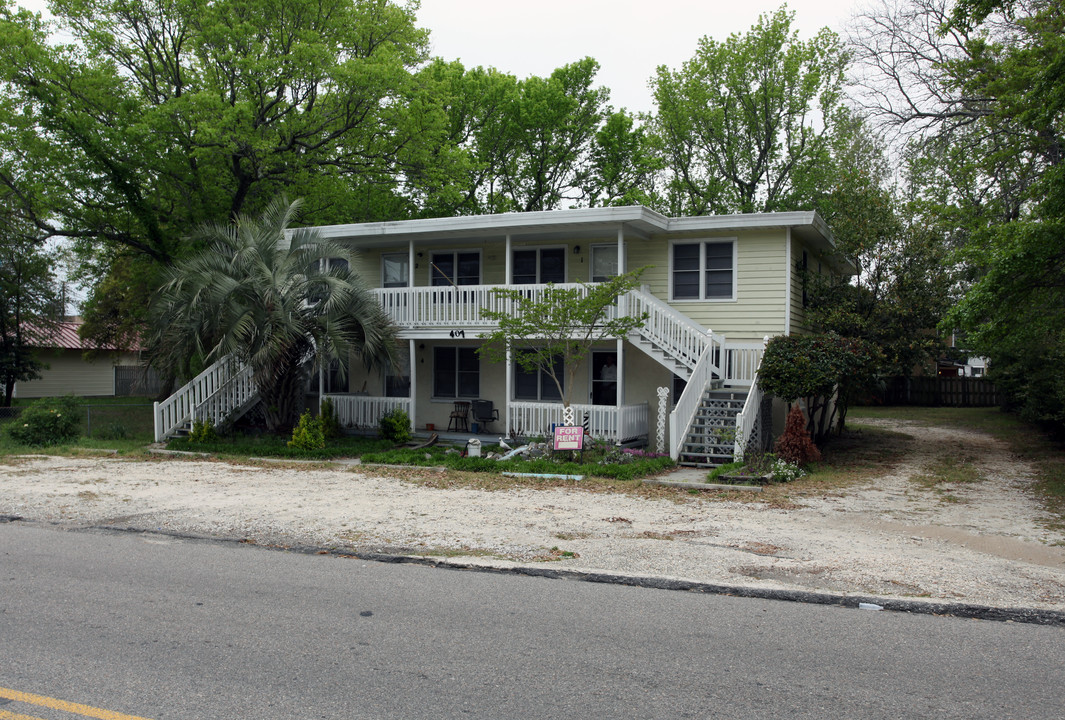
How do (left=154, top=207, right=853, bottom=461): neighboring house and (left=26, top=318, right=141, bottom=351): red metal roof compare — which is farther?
(left=26, top=318, right=141, bottom=351): red metal roof

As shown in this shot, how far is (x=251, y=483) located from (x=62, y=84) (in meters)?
15.2

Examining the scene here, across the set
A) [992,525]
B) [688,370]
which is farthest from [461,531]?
[688,370]

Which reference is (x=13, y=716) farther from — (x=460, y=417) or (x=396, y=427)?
(x=460, y=417)

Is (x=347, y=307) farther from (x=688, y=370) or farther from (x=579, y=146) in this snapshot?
(x=579, y=146)

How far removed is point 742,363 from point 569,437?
4.59 m

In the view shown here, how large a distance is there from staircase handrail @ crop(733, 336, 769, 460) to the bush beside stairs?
23cm

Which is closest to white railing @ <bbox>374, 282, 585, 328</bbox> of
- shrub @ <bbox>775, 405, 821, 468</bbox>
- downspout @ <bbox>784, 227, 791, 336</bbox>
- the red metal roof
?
downspout @ <bbox>784, 227, 791, 336</bbox>

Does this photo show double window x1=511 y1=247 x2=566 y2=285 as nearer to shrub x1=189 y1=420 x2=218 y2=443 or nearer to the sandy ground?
the sandy ground

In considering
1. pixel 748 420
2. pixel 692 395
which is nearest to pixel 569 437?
pixel 692 395

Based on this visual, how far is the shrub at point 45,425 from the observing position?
736 inches

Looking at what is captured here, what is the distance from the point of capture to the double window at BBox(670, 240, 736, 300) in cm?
1858

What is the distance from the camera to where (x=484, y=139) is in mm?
34812

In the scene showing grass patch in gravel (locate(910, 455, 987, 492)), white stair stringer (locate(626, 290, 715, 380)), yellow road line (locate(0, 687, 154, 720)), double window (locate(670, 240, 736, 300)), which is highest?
double window (locate(670, 240, 736, 300))

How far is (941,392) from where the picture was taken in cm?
3722
